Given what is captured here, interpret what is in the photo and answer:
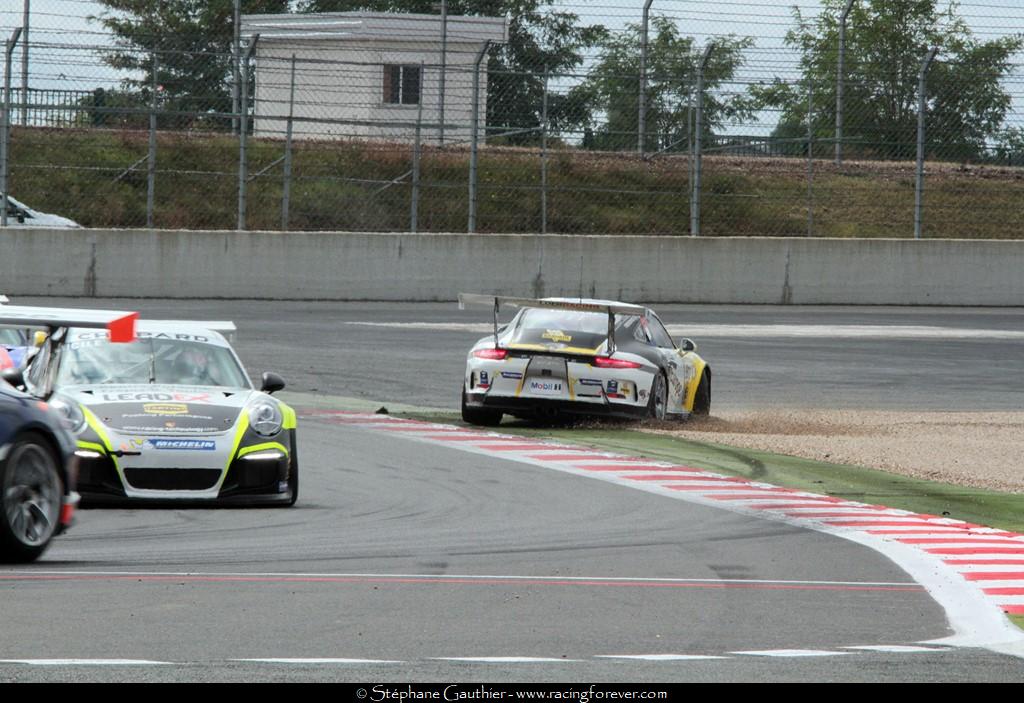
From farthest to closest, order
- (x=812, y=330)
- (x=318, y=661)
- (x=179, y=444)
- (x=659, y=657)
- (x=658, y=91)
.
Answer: (x=658, y=91) → (x=812, y=330) → (x=179, y=444) → (x=659, y=657) → (x=318, y=661)

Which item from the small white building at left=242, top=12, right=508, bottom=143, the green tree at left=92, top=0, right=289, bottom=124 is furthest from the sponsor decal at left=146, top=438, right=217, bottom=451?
the green tree at left=92, top=0, right=289, bottom=124

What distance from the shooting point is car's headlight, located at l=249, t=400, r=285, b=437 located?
11867mm

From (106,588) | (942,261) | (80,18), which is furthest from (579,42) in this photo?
(106,588)

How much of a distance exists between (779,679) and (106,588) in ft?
10.8

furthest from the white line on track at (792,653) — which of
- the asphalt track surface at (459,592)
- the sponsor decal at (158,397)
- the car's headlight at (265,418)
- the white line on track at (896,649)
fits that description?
the sponsor decal at (158,397)

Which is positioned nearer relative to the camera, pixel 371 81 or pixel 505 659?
pixel 505 659

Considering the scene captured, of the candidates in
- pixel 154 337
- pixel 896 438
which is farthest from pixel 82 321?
pixel 896 438

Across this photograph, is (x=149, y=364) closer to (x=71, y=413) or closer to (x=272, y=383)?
(x=272, y=383)

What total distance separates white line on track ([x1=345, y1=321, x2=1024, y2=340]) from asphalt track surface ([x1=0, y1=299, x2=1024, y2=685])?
11.6 meters

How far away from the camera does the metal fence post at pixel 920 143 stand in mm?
30578

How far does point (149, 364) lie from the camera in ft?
41.7

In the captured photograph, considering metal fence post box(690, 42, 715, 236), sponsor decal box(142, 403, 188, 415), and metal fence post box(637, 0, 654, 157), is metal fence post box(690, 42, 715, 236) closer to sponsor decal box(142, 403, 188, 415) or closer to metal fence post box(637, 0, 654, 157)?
metal fence post box(637, 0, 654, 157)

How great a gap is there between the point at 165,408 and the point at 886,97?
71.9 feet

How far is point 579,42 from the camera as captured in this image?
35.4m
